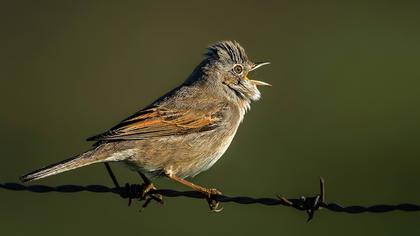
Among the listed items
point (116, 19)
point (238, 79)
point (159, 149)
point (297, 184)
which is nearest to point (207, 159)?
point (159, 149)

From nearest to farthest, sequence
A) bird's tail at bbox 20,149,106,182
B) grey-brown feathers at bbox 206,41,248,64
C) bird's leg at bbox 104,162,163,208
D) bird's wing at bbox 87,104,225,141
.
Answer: bird's tail at bbox 20,149,106,182, bird's leg at bbox 104,162,163,208, bird's wing at bbox 87,104,225,141, grey-brown feathers at bbox 206,41,248,64

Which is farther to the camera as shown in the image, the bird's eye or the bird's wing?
the bird's eye

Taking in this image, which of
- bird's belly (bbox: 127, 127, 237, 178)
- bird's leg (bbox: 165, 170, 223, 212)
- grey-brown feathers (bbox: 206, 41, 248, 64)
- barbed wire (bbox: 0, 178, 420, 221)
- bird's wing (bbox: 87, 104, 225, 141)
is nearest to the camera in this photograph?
barbed wire (bbox: 0, 178, 420, 221)

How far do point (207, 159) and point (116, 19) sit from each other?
14756 mm

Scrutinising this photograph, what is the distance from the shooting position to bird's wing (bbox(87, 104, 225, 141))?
8070mm

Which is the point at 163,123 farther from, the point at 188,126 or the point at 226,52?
the point at 226,52

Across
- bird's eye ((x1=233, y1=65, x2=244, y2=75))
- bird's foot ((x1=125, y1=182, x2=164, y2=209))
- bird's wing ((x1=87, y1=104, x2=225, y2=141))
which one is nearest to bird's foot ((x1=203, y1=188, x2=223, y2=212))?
bird's foot ((x1=125, y1=182, x2=164, y2=209))

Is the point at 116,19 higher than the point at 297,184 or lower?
higher

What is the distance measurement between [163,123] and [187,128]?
0.96 feet

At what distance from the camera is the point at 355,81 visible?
19.8m


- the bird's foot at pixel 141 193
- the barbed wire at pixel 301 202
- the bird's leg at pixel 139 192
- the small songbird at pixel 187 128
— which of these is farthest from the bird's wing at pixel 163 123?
the barbed wire at pixel 301 202

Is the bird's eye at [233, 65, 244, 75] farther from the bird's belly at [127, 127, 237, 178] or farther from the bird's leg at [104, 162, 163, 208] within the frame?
the bird's leg at [104, 162, 163, 208]

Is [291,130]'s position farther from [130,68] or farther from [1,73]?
[1,73]

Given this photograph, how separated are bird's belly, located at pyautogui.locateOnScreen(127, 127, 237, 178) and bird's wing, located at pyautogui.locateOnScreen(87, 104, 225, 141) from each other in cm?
7
